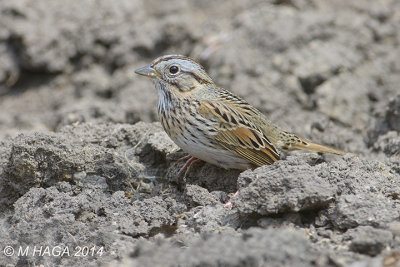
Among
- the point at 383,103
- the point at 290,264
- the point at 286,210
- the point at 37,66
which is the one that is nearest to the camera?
the point at 290,264

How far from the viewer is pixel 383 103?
7949 mm

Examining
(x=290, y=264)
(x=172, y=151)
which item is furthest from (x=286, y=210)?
(x=172, y=151)

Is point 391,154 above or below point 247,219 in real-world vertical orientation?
above

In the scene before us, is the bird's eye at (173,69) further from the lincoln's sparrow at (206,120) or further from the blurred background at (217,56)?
the blurred background at (217,56)

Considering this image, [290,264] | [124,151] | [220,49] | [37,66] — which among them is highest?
[220,49]

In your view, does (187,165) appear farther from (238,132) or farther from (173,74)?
(173,74)

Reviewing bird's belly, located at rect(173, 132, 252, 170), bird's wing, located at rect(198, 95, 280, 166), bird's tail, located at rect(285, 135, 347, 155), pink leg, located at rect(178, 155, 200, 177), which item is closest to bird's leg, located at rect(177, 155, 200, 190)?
pink leg, located at rect(178, 155, 200, 177)

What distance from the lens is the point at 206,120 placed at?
5.63 m

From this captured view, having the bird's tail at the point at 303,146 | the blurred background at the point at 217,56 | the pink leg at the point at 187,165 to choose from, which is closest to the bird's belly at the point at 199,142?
the pink leg at the point at 187,165

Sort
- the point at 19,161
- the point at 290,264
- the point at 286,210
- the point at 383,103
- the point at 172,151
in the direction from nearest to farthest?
the point at 290,264
the point at 286,210
the point at 19,161
the point at 172,151
the point at 383,103

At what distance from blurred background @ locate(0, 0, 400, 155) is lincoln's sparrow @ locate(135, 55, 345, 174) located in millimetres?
1874

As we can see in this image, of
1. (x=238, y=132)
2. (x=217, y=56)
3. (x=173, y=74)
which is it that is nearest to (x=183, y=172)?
(x=238, y=132)

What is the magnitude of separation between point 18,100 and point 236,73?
3697 millimetres

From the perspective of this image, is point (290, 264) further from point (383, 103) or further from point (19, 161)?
point (383, 103)
